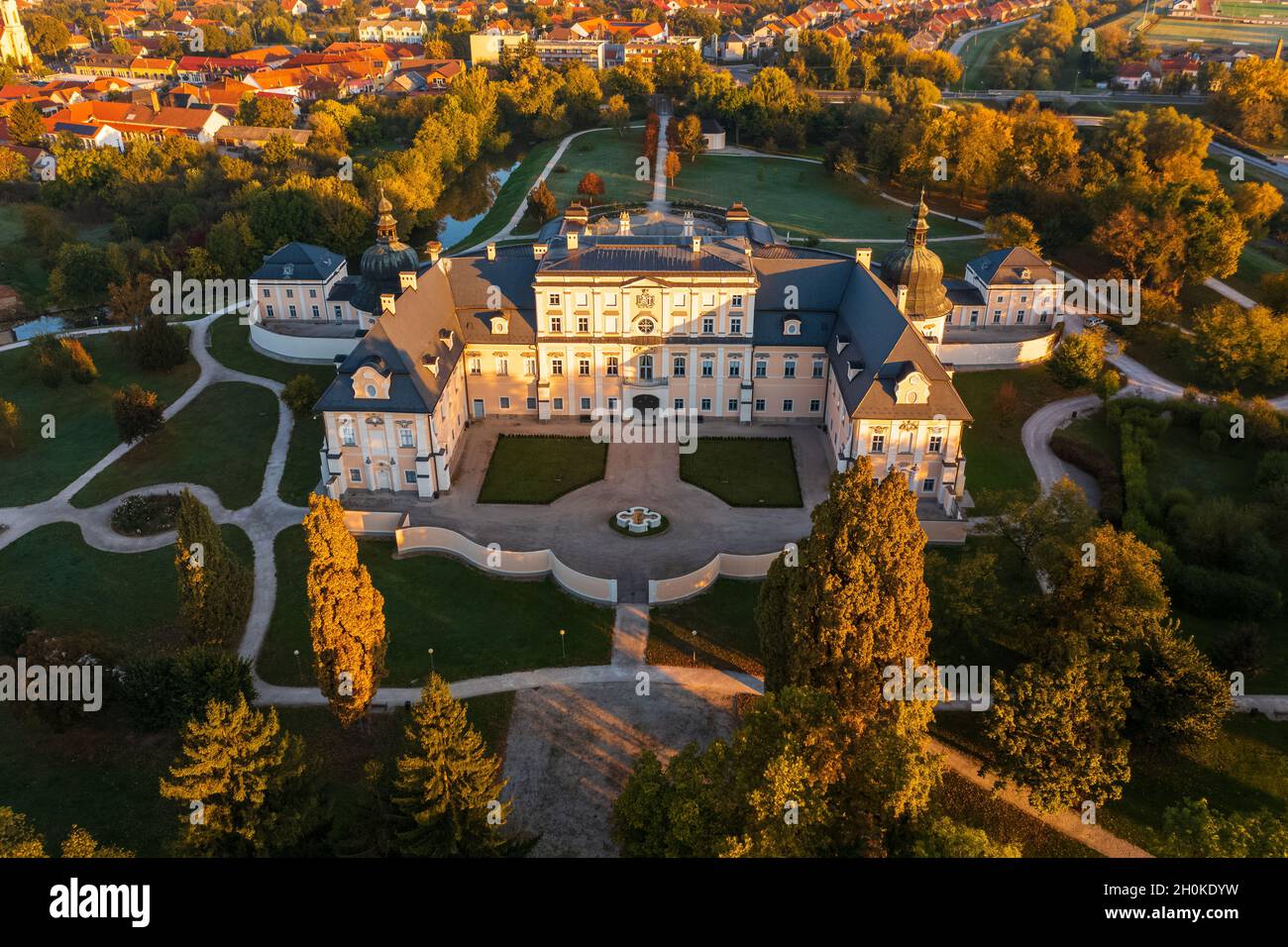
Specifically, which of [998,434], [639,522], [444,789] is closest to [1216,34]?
[998,434]

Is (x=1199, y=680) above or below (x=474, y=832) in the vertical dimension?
above

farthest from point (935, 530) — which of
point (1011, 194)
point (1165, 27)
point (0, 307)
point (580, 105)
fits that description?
point (1165, 27)

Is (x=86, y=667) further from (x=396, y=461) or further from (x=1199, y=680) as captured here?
(x=1199, y=680)

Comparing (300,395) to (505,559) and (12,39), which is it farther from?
(12,39)

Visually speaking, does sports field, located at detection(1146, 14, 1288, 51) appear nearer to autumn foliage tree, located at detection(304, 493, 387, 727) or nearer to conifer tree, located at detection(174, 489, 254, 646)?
autumn foliage tree, located at detection(304, 493, 387, 727)

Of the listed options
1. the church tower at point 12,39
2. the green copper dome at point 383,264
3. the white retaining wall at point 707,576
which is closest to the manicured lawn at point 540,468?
the white retaining wall at point 707,576

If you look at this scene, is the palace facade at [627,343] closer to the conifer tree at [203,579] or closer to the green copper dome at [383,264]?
the green copper dome at [383,264]
